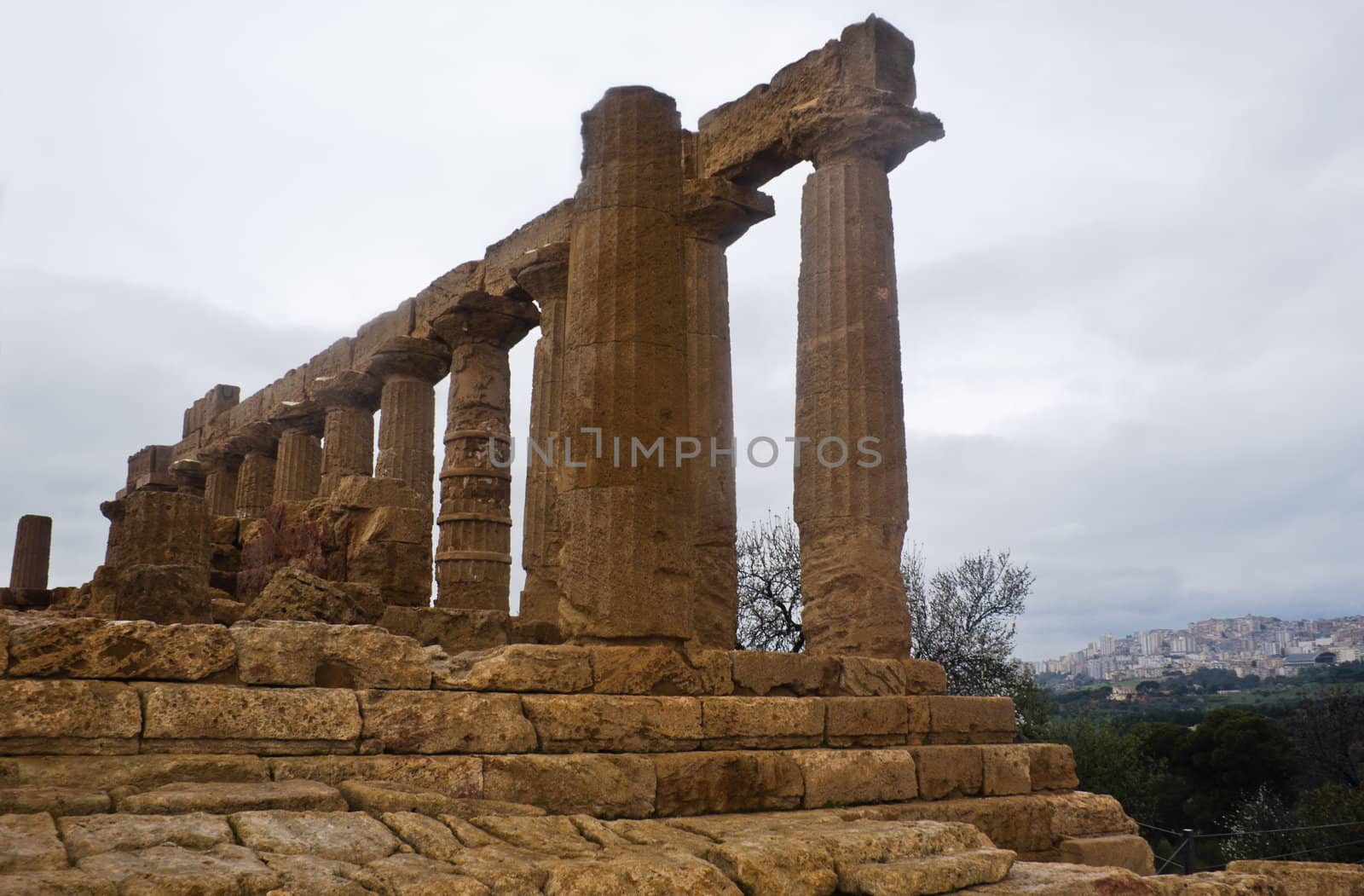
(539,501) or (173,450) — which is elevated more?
(173,450)

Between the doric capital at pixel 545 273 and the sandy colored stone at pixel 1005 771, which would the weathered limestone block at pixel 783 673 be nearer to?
the sandy colored stone at pixel 1005 771

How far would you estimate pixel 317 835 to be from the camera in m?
4.81

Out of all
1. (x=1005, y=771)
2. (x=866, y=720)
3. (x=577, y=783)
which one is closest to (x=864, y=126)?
(x=866, y=720)

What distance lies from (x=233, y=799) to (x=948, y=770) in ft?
18.9

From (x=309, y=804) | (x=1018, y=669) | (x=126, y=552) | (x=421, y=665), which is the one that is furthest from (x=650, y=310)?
(x=1018, y=669)

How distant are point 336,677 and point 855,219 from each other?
7445 mm

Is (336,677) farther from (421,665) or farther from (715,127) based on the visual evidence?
(715,127)

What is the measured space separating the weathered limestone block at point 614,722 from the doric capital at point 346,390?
13.9 meters

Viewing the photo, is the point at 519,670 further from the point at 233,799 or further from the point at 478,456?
the point at 478,456

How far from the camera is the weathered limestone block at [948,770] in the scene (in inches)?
351

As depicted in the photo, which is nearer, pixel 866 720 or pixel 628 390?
pixel 628 390

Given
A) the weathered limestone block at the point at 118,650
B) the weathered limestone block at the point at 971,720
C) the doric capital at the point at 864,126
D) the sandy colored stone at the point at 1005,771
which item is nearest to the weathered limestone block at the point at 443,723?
the weathered limestone block at the point at 118,650

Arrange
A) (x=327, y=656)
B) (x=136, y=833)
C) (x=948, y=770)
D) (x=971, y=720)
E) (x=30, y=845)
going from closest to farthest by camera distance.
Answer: (x=30, y=845)
(x=136, y=833)
(x=327, y=656)
(x=948, y=770)
(x=971, y=720)

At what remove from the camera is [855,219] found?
39.2 ft
